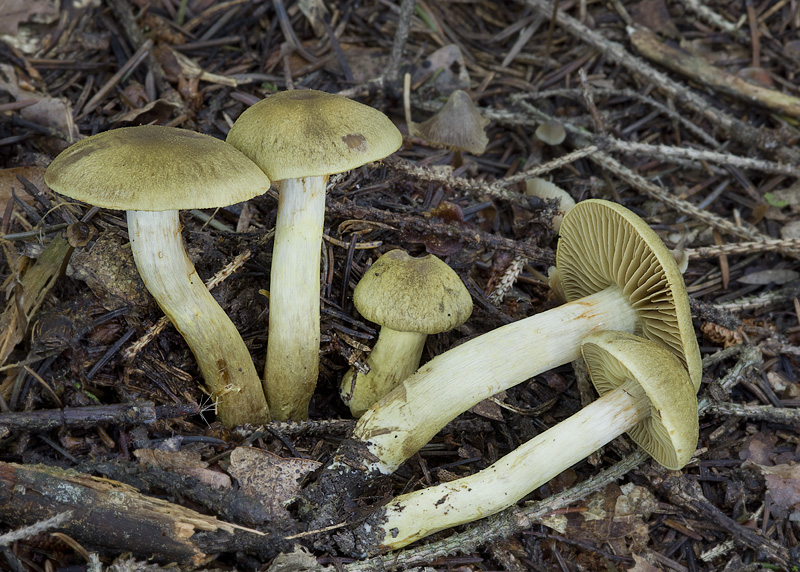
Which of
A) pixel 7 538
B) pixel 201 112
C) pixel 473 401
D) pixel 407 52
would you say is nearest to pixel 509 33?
pixel 407 52

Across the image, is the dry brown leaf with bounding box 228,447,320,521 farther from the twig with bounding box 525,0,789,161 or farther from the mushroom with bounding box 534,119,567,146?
the twig with bounding box 525,0,789,161

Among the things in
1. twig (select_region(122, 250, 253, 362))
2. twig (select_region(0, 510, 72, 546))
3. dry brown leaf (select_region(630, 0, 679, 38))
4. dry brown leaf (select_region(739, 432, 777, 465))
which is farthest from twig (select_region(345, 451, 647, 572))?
dry brown leaf (select_region(630, 0, 679, 38))

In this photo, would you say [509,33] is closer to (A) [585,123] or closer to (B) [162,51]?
(A) [585,123]

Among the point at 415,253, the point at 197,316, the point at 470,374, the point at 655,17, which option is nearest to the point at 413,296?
the point at 470,374

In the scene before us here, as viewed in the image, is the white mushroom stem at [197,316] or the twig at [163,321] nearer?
the white mushroom stem at [197,316]

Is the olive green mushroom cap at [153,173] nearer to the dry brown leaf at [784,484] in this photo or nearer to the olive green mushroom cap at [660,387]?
the olive green mushroom cap at [660,387]

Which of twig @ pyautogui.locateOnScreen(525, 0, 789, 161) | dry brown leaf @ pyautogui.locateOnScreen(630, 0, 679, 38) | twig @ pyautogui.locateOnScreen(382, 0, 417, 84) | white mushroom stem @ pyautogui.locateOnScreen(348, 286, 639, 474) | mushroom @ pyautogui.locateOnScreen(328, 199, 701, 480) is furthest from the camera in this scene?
dry brown leaf @ pyautogui.locateOnScreen(630, 0, 679, 38)

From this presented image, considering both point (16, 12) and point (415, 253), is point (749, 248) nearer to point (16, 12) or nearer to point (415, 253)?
point (415, 253)

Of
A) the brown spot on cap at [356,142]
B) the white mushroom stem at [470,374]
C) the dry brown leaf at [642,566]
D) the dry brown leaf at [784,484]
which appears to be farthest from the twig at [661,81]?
the dry brown leaf at [642,566]
